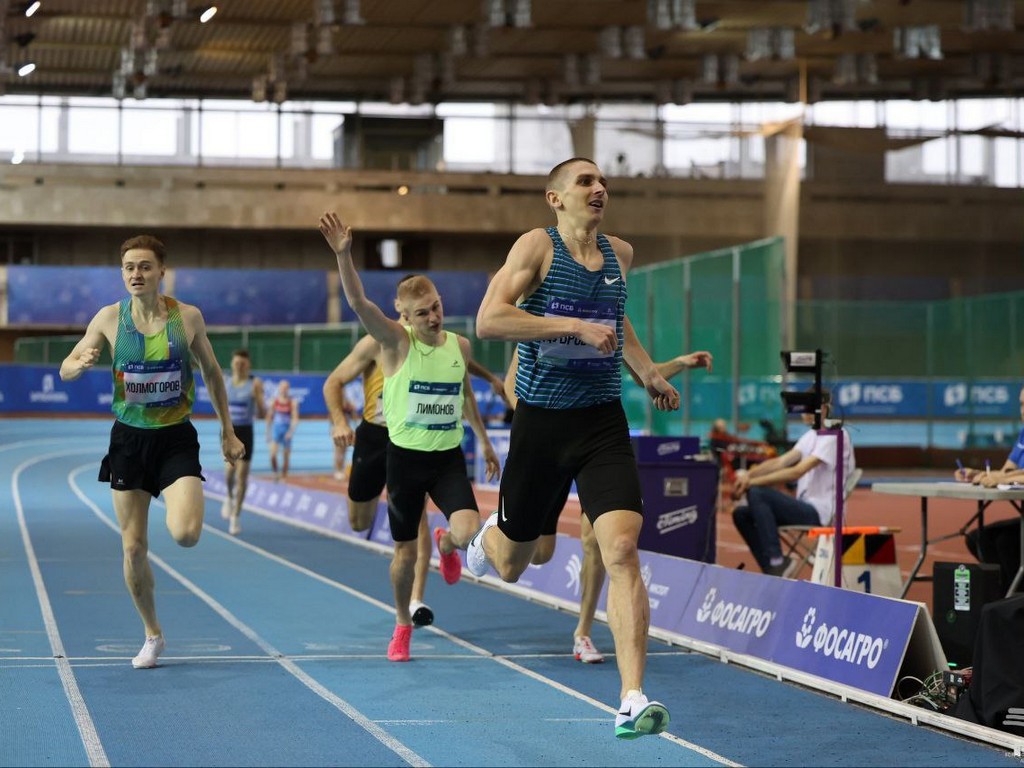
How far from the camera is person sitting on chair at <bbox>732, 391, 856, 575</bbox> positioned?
10258mm

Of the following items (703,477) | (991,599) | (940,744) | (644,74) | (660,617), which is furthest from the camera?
(644,74)

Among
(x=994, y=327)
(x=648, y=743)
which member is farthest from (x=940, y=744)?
(x=994, y=327)

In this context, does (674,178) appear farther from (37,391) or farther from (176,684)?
(176,684)

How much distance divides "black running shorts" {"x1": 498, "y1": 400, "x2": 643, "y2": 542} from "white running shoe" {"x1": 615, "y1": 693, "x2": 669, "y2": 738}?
84 cm

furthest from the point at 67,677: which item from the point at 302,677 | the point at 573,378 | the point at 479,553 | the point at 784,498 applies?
the point at 784,498

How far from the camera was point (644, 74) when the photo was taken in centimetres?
4141

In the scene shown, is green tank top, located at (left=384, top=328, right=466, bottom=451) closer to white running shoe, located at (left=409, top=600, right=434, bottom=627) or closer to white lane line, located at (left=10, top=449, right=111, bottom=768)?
white running shoe, located at (left=409, top=600, right=434, bottom=627)

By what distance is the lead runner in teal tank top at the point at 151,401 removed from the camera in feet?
24.5

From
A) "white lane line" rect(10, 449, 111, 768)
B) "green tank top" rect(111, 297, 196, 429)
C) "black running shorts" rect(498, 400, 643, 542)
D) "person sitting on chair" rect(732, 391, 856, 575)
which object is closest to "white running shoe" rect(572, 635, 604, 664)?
"person sitting on chair" rect(732, 391, 856, 575)

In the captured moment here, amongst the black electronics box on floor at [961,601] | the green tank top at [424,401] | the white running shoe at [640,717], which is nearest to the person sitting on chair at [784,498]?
the green tank top at [424,401]

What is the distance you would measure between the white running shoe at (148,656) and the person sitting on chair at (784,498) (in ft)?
12.6

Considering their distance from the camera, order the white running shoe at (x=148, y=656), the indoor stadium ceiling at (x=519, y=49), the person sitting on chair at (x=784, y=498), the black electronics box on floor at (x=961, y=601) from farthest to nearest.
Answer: the indoor stadium ceiling at (x=519, y=49)
the person sitting on chair at (x=784, y=498)
the white running shoe at (x=148, y=656)
the black electronics box on floor at (x=961, y=601)

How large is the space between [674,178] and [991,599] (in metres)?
35.8

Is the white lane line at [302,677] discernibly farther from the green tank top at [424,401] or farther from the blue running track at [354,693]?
the green tank top at [424,401]
